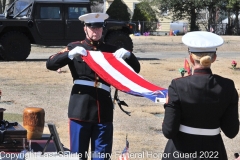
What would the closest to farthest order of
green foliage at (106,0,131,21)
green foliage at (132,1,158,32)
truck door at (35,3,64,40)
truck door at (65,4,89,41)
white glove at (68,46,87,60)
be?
white glove at (68,46,87,60), truck door at (35,3,64,40), truck door at (65,4,89,41), green foliage at (106,0,131,21), green foliage at (132,1,158,32)

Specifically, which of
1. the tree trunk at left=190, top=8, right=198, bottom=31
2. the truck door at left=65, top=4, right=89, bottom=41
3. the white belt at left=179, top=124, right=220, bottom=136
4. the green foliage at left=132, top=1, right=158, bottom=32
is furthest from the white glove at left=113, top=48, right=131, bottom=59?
the green foliage at left=132, top=1, right=158, bottom=32

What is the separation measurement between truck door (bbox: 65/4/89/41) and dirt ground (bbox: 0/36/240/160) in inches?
68.4

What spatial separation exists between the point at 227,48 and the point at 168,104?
Result: 21.9m

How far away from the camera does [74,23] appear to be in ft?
60.8

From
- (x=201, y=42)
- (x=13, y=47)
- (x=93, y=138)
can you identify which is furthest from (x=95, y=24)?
(x=13, y=47)

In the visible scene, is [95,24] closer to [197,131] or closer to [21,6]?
[197,131]

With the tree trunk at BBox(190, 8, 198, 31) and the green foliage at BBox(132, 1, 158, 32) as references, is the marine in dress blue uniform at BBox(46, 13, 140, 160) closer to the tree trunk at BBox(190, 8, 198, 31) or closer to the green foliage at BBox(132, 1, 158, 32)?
the tree trunk at BBox(190, 8, 198, 31)

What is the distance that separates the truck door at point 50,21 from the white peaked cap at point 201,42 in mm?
14590

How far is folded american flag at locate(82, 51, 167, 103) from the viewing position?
5.20m

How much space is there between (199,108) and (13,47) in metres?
14.2

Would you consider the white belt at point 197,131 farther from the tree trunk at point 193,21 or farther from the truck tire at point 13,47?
the tree trunk at point 193,21

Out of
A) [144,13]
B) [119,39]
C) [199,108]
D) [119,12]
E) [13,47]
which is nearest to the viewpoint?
[199,108]

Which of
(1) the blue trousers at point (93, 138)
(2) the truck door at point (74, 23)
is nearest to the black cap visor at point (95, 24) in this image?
(1) the blue trousers at point (93, 138)

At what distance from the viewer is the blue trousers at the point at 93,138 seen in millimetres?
5242
